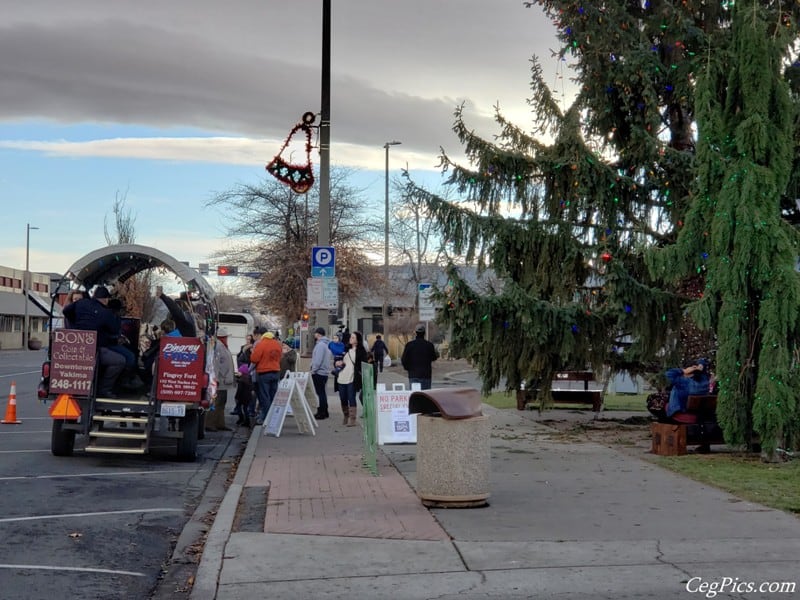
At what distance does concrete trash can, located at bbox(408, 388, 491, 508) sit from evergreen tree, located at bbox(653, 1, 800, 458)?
4780 mm

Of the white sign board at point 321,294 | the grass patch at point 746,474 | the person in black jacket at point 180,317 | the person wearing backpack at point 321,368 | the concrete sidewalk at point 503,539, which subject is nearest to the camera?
the concrete sidewalk at point 503,539

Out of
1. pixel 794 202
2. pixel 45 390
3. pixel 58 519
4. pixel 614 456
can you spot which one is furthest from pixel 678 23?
pixel 58 519

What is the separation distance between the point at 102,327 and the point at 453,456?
6.77 m

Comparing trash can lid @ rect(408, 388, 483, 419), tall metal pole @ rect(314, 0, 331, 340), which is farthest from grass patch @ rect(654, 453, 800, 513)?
tall metal pole @ rect(314, 0, 331, 340)

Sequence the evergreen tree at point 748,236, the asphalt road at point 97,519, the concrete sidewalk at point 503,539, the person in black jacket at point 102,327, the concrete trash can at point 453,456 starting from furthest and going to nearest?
the person in black jacket at point 102,327
the evergreen tree at point 748,236
the concrete trash can at point 453,456
the asphalt road at point 97,519
the concrete sidewalk at point 503,539

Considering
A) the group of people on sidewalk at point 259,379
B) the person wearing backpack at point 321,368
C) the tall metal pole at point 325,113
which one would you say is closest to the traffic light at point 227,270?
the group of people on sidewalk at point 259,379

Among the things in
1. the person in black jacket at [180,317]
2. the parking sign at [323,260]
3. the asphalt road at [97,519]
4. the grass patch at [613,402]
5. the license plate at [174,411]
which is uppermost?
the parking sign at [323,260]

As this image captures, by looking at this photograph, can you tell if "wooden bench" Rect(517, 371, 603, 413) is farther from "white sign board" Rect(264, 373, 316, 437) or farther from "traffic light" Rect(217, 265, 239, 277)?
"traffic light" Rect(217, 265, 239, 277)

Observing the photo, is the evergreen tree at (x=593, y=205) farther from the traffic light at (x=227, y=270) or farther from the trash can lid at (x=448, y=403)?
the traffic light at (x=227, y=270)

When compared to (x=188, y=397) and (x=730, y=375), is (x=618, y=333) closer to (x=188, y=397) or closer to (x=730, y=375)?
(x=730, y=375)

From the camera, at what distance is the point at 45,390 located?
564 inches

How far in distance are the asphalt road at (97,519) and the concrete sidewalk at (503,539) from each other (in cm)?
48

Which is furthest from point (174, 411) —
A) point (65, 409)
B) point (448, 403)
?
point (448, 403)

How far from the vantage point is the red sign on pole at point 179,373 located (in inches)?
562
